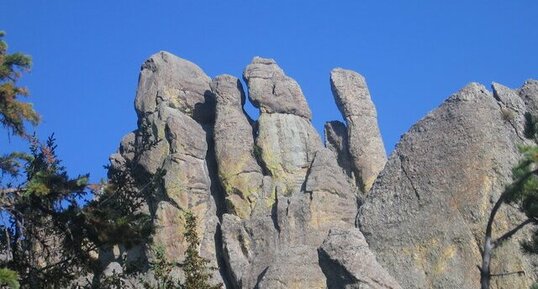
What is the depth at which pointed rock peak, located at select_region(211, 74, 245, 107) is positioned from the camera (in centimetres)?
5775

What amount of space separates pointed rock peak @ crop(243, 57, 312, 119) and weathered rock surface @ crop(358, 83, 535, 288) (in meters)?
33.1

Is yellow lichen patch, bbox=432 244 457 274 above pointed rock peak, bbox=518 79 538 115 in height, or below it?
below

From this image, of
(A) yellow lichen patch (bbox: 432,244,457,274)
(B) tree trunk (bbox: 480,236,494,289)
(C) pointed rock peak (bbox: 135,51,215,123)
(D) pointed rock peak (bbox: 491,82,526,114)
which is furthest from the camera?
(C) pointed rock peak (bbox: 135,51,215,123)

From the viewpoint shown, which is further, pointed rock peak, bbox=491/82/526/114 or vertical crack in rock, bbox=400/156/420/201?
pointed rock peak, bbox=491/82/526/114

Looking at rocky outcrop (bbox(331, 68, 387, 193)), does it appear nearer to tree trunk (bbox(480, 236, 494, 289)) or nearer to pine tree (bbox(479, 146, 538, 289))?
pine tree (bbox(479, 146, 538, 289))

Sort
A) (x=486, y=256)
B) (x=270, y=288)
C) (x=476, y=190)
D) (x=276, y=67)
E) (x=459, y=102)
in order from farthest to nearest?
(x=276, y=67) < (x=270, y=288) < (x=459, y=102) < (x=476, y=190) < (x=486, y=256)

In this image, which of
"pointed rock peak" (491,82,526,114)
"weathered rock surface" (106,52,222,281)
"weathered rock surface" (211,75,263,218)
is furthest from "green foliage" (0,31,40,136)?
"weathered rock surface" (211,75,263,218)

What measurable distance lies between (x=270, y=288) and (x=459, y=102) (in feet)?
31.7

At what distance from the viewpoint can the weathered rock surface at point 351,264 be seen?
71.1 ft

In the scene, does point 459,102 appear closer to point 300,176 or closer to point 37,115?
point 37,115

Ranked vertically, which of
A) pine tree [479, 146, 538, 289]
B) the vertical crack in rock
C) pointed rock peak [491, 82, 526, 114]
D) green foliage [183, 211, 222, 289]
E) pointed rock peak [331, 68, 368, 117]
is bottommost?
pine tree [479, 146, 538, 289]

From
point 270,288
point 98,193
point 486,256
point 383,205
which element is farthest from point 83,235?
point 270,288

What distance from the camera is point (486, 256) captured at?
17672 millimetres

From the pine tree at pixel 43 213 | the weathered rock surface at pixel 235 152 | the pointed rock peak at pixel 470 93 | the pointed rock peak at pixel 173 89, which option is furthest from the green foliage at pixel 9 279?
the pointed rock peak at pixel 173 89
